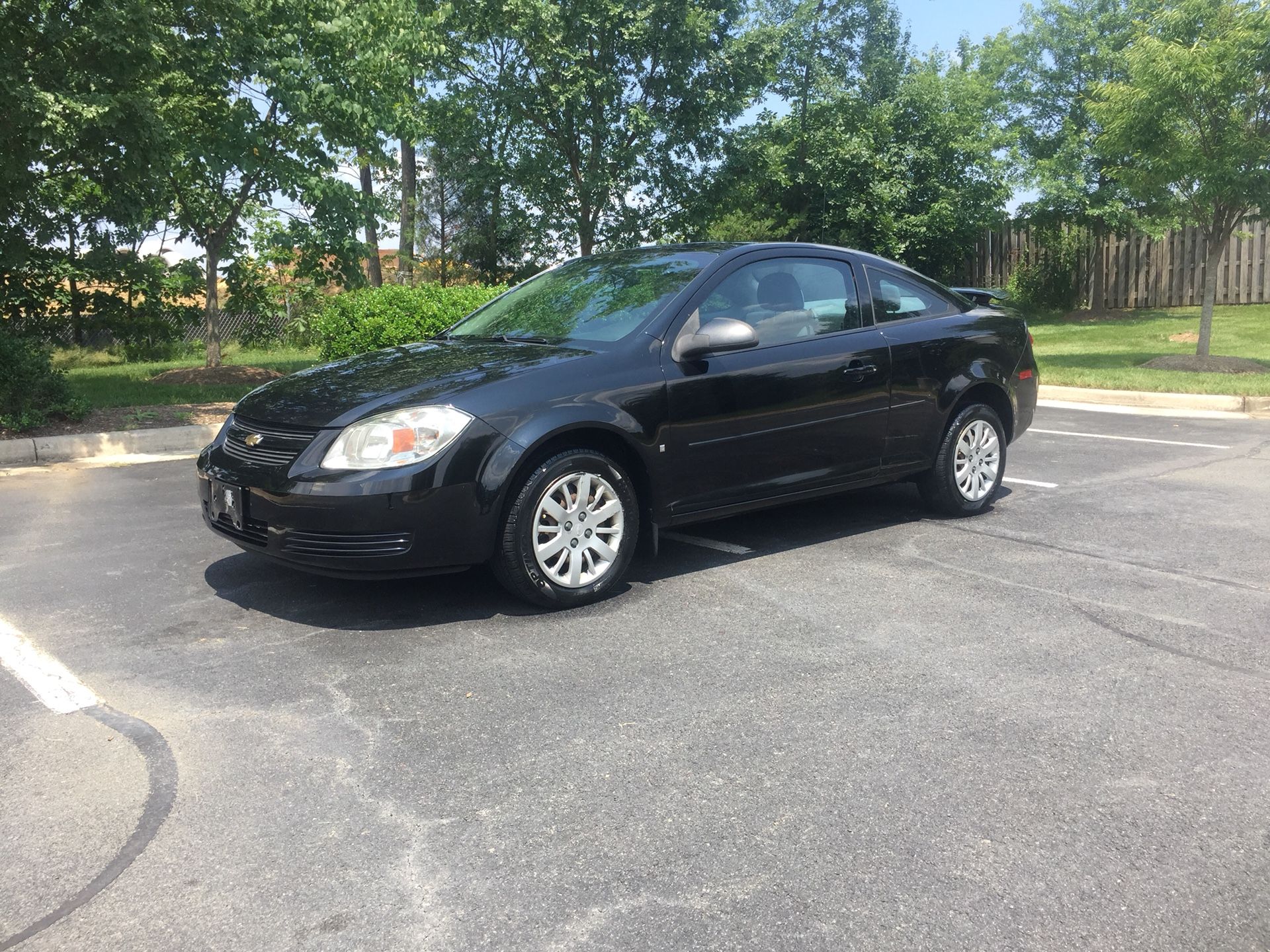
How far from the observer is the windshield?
5.50m

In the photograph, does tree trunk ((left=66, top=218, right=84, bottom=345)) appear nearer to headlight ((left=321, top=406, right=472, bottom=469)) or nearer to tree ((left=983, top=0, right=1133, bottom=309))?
headlight ((left=321, top=406, right=472, bottom=469))

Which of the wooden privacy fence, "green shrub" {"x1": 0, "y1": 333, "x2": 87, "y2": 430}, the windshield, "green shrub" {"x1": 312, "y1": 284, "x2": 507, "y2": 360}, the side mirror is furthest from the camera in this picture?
the wooden privacy fence

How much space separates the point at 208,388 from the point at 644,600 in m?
10.1

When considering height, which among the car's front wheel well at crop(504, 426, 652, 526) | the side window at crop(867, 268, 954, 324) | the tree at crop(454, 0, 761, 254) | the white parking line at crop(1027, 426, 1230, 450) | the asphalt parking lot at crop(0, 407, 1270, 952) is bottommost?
the asphalt parking lot at crop(0, 407, 1270, 952)

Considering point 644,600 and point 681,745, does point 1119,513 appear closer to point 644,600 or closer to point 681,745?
point 644,600

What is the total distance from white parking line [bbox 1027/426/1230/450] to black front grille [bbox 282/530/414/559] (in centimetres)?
627

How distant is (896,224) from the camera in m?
25.7

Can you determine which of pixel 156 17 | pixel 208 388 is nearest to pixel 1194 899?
pixel 156 17

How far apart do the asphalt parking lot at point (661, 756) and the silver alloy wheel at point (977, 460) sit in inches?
31.9

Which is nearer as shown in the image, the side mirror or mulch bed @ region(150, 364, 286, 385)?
the side mirror

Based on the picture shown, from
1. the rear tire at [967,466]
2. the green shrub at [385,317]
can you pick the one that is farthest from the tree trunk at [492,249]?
the rear tire at [967,466]

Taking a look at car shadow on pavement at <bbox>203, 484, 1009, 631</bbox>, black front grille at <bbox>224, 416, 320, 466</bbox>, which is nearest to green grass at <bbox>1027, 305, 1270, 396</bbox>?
car shadow on pavement at <bbox>203, 484, 1009, 631</bbox>

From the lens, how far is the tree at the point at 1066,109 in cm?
2409

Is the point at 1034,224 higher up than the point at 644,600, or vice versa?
the point at 1034,224
